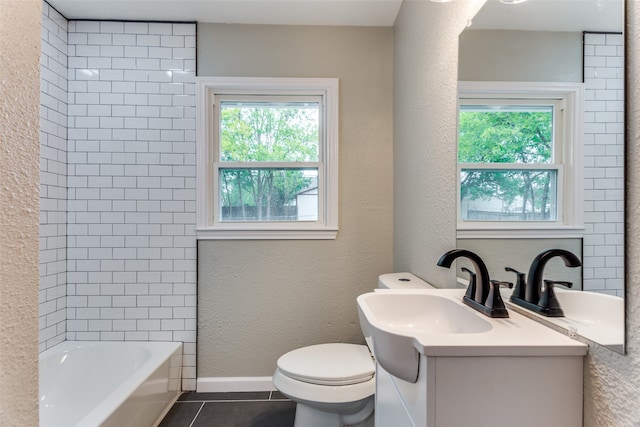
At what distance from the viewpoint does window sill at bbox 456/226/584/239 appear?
804 millimetres

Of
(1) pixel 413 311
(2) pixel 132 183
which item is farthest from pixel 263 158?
(1) pixel 413 311

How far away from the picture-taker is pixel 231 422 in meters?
1.84

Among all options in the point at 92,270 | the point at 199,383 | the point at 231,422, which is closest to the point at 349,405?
the point at 231,422

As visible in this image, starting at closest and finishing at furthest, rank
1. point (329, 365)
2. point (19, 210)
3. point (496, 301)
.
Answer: point (19, 210), point (496, 301), point (329, 365)

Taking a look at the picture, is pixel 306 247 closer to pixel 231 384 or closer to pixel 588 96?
pixel 231 384

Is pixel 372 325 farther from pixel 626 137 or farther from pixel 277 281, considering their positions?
pixel 277 281

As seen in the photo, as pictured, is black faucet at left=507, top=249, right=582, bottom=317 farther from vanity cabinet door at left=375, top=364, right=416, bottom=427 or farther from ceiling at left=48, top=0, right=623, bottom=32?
ceiling at left=48, top=0, right=623, bottom=32

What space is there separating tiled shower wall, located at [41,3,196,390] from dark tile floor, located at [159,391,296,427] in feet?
0.66

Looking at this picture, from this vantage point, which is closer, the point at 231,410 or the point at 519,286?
the point at 519,286

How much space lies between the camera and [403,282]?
1.70 metres

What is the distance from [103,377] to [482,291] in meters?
2.24

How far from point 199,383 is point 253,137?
167 cm

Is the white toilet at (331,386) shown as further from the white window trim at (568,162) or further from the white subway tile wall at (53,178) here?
the white subway tile wall at (53,178)

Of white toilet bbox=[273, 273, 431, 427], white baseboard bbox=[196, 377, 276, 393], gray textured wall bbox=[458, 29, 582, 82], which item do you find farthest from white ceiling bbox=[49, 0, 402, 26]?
white baseboard bbox=[196, 377, 276, 393]
